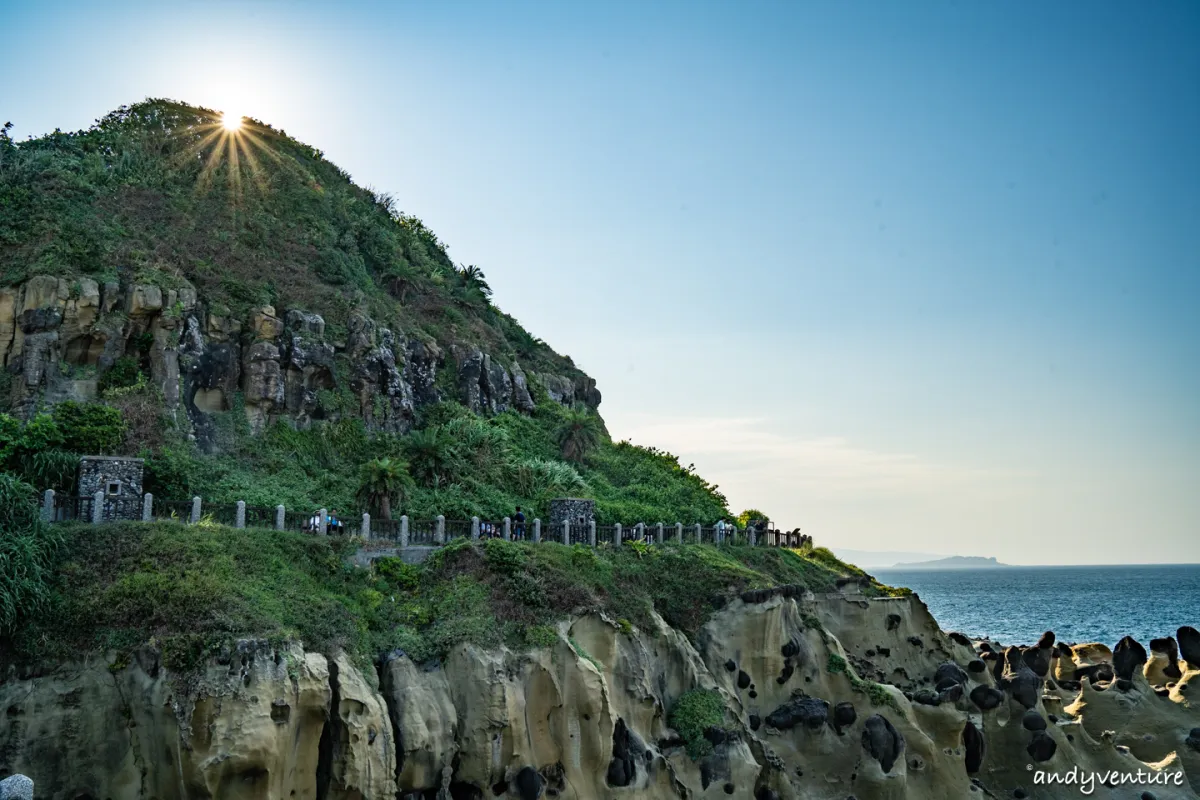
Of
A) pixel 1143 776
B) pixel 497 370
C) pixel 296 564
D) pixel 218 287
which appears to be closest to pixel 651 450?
pixel 497 370

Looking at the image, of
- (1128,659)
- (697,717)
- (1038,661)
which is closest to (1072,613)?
(1128,659)

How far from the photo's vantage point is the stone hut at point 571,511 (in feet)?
127

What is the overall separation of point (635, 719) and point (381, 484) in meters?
12.0

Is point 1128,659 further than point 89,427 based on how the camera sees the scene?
Yes

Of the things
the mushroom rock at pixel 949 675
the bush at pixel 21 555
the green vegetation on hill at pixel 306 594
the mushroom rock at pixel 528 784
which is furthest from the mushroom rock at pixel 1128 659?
the bush at pixel 21 555

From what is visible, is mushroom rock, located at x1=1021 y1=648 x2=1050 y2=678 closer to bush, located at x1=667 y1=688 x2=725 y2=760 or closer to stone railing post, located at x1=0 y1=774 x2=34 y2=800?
bush, located at x1=667 y1=688 x2=725 y2=760

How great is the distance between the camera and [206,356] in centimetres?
4225

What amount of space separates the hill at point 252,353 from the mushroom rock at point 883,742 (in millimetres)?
15419

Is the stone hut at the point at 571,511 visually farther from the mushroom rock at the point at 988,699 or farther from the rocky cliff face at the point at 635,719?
the mushroom rock at the point at 988,699

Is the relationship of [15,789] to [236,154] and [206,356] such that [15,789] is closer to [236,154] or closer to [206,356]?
[206,356]

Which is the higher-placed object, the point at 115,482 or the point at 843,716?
the point at 115,482

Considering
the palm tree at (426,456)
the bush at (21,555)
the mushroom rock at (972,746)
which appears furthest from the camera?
the palm tree at (426,456)

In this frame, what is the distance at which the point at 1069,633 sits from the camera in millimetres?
89312

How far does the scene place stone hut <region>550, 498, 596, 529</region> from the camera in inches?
1518
